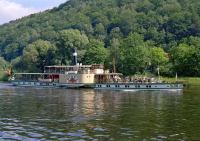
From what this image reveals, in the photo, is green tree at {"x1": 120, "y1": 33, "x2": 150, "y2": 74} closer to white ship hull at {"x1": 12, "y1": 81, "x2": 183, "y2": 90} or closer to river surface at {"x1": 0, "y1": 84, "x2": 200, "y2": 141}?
white ship hull at {"x1": 12, "y1": 81, "x2": 183, "y2": 90}

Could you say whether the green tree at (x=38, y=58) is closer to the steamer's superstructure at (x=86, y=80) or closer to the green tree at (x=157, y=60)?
the green tree at (x=157, y=60)

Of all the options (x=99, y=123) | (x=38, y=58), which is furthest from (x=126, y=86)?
(x=38, y=58)

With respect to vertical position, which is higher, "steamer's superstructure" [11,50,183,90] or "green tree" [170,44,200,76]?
"green tree" [170,44,200,76]

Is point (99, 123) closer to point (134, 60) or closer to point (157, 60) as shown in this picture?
point (134, 60)

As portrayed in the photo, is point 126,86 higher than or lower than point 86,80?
lower

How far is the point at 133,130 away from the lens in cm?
4116

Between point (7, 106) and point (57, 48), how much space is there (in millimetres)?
119505

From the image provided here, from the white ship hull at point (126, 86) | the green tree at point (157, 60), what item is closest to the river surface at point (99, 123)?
the white ship hull at point (126, 86)

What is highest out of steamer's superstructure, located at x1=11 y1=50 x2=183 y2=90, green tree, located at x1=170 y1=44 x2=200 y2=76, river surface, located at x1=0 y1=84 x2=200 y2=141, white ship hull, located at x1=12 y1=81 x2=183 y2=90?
green tree, located at x1=170 y1=44 x2=200 y2=76

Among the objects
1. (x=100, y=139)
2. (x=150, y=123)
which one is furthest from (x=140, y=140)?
(x=150, y=123)

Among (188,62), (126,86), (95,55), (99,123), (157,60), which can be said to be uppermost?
(95,55)

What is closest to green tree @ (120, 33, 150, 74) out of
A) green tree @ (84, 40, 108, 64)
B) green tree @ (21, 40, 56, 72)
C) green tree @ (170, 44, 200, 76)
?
green tree @ (84, 40, 108, 64)

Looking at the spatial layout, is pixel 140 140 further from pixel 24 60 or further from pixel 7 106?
pixel 24 60

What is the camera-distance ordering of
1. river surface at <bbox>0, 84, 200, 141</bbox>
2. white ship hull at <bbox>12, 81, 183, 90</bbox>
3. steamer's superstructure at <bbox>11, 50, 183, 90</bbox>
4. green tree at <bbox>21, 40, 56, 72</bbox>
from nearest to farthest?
1. river surface at <bbox>0, 84, 200, 141</bbox>
2. white ship hull at <bbox>12, 81, 183, 90</bbox>
3. steamer's superstructure at <bbox>11, 50, 183, 90</bbox>
4. green tree at <bbox>21, 40, 56, 72</bbox>
